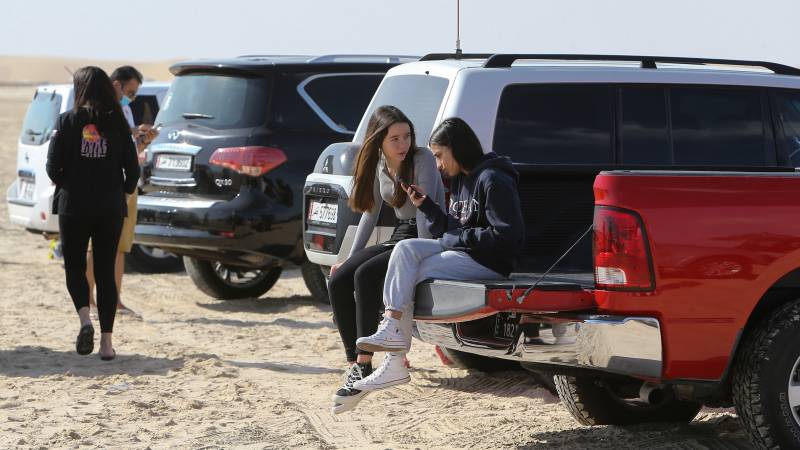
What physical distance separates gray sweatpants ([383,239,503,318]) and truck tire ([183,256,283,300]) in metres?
5.99

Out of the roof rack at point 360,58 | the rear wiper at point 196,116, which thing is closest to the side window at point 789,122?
the roof rack at point 360,58

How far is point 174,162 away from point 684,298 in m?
6.42

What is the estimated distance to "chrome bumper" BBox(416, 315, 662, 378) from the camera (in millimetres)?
5582

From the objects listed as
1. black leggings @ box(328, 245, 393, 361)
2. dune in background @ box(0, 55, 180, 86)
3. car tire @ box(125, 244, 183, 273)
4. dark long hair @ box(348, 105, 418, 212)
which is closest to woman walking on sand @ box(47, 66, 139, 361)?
dark long hair @ box(348, 105, 418, 212)

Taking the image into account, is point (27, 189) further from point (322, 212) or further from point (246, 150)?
point (322, 212)

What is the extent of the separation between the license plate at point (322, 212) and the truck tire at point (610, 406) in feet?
5.93

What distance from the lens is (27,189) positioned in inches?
536

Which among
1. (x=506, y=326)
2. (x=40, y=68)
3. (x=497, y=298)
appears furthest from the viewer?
(x=40, y=68)

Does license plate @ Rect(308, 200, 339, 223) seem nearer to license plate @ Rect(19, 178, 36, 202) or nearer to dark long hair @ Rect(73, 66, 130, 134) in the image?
dark long hair @ Rect(73, 66, 130, 134)

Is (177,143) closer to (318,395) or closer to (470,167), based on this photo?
(318,395)

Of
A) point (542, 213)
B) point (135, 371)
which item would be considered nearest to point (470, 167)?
point (542, 213)

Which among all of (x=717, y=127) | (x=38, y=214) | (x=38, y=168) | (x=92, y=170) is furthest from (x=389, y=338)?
(x=38, y=168)

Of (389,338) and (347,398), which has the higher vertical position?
(389,338)

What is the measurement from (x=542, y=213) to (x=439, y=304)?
1.05 m
